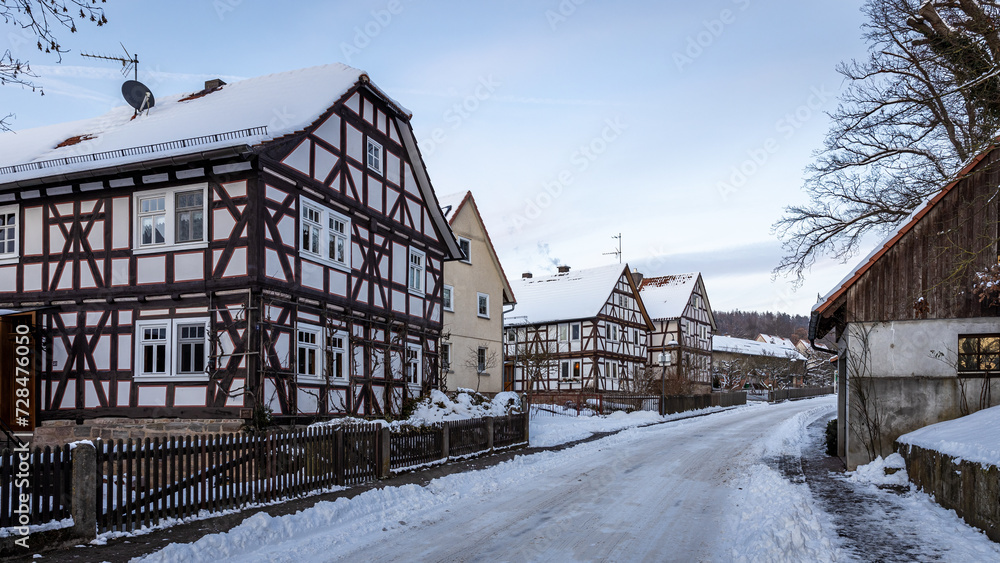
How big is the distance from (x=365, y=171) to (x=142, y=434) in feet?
30.7

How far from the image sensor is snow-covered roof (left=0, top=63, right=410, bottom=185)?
17734 millimetres

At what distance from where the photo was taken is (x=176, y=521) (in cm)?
981

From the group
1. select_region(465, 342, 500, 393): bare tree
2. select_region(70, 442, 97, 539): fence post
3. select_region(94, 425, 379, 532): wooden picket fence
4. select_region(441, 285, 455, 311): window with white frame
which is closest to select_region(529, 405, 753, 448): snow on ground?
select_region(465, 342, 500, 393): bare tree

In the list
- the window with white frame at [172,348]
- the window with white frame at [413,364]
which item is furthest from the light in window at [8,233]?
the window with white frame at [413,364]

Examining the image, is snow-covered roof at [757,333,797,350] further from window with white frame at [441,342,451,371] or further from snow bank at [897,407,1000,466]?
snow bank at [897,407,1000,466]

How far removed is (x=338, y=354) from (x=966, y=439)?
47.7ft

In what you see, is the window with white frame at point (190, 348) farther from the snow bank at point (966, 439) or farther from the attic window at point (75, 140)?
the snow bank at point (966, 439)

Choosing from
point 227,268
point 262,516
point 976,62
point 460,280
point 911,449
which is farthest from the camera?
point 460,280

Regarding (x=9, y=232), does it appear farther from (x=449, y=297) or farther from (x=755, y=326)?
(x=755, y=326)

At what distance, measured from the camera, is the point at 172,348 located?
17172 millimetres

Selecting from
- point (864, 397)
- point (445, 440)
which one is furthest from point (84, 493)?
point (864, 397)

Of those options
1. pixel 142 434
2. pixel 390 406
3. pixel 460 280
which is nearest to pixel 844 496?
pixel 390 406

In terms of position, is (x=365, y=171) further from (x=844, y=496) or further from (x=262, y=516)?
(x=844, y=496)

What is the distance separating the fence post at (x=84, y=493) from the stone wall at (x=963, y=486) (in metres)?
10.7
